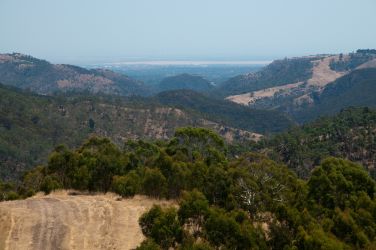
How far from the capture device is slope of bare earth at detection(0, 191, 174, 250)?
32.7 m

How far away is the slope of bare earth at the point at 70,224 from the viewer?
107ft

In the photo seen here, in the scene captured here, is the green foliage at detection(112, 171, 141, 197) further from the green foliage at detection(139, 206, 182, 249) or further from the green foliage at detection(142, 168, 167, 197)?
the green foliage at detection(139, 206, 182, 249)

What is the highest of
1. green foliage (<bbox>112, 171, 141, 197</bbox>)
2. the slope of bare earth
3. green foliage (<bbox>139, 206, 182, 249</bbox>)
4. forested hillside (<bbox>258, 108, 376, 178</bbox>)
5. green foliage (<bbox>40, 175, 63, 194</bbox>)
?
green foliage (<bbox>139, 206, 182, 249</bbox>)

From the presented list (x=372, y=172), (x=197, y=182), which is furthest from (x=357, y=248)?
(x=372, y=172)

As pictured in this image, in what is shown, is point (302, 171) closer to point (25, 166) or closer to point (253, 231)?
point (253, 231)

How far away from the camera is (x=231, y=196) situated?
39.9 m

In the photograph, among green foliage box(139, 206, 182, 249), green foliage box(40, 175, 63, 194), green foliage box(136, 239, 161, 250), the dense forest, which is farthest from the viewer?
green foliage box(40, 175, 63, 194)

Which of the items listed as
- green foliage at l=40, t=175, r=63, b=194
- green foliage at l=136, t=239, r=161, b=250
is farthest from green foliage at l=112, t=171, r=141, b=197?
green foliage at l=136, t=239, r=161, b=250

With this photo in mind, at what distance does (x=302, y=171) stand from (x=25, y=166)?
10666 cm

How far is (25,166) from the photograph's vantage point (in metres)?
172

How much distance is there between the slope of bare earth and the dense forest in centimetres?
292

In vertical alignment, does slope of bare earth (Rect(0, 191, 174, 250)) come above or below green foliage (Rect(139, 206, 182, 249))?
below

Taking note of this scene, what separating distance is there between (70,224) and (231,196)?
13.7 m

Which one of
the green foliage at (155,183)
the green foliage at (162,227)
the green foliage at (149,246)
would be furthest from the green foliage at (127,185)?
the green foliage at (149,246)
